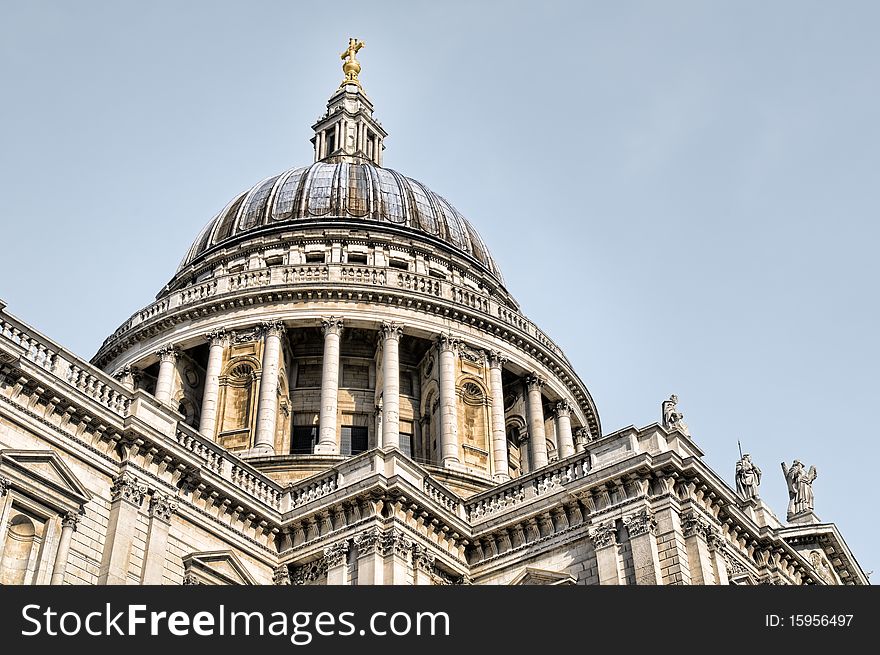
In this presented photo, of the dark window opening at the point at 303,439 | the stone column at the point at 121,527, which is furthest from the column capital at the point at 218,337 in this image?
the stone column at the point at 121,527

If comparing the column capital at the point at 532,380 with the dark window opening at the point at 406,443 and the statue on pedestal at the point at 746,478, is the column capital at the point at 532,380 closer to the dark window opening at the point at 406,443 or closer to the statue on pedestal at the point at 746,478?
the dark window opening at the point at 406,443

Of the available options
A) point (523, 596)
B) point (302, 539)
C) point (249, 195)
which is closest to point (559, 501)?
point (302, 539)

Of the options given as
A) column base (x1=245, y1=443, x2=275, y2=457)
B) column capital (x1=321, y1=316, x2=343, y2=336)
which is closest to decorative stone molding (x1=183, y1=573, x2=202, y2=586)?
column base (x1=245, y1=443, x2=275, y2=457)

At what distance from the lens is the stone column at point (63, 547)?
80.5ft

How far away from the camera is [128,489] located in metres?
26.9

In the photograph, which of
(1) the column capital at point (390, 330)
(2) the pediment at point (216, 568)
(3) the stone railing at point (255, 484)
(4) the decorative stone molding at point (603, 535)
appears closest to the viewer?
(2) the pediment at point (216, 568)

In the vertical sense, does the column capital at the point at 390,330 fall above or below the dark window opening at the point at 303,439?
above

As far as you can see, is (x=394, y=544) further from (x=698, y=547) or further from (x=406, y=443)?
(x=406, y=443)

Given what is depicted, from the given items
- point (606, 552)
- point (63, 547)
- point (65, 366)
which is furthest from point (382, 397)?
point (63, 547)

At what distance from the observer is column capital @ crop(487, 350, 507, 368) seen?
47750 mm

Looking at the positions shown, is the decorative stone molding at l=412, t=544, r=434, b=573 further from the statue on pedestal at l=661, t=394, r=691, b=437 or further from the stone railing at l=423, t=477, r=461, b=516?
the statue on pedestal at l=661, t=394, r=691, b=437

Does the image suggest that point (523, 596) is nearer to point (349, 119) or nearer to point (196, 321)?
point (196, 321)

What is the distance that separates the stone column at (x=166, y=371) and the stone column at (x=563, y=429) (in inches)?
681

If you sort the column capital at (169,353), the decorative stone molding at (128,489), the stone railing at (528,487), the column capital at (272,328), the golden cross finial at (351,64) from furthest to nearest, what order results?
the golden cross finial at (351,64) < the column capital at (169,353) < the column capital at (272,328) < the stone railing at (528,487) < the decorative stone molding at (128,489)
